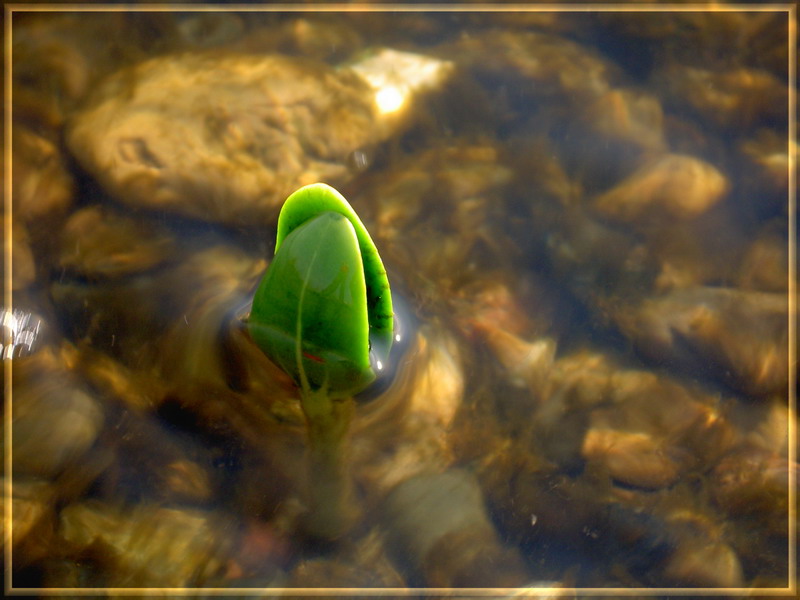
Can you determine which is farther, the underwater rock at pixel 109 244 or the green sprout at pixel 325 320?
the underwater rock at pixel 109 244

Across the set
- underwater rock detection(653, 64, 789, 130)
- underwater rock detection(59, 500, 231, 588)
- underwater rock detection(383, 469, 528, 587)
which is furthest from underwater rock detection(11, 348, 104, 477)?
underwater rock detection(653, 64, 789, 130)

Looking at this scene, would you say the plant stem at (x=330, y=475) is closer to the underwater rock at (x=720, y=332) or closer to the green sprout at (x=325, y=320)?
the green sprout at (x=325, y=320)

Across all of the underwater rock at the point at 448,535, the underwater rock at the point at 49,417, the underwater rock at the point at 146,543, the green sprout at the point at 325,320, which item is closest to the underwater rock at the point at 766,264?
the underwater rock at the point at 448,535

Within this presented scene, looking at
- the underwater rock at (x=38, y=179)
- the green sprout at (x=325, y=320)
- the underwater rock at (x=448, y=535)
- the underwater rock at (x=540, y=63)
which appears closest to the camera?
the green sprout at (x=325, y=320)

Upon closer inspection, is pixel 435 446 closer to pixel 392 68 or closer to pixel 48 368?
pixel 48 368

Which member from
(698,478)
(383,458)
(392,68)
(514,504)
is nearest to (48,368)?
(383,458)

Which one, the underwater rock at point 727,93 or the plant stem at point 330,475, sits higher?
the underwater rock at point 727,93

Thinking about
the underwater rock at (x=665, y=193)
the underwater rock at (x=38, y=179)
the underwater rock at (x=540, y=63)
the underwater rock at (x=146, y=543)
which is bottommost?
the underwater rock at (x=146, y=543)
